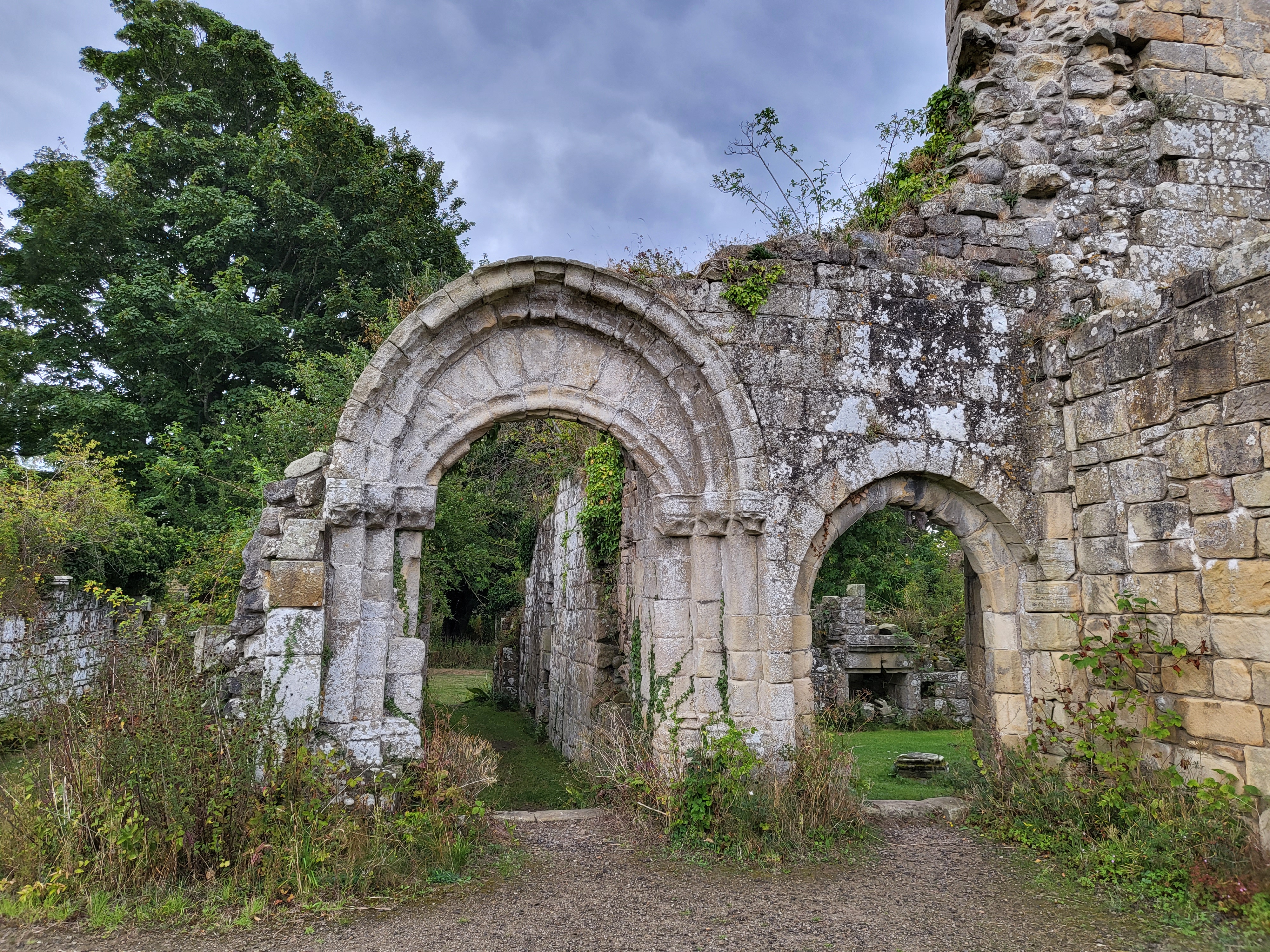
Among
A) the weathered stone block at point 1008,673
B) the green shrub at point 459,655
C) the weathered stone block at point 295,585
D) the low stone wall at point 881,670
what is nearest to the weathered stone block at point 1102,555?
the weathered stone block at point 1008,673

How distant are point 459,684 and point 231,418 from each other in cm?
639

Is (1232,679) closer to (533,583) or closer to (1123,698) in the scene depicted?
(1123,698)

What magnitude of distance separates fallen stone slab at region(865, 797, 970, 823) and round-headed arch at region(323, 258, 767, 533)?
2406 mm

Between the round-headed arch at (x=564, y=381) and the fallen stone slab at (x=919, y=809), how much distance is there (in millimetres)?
2406

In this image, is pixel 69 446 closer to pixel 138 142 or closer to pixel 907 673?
pixel 138 142

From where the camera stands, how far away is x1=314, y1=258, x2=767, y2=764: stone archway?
4824 millimetres

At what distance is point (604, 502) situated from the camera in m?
7.52

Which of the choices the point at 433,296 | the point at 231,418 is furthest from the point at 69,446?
the point at 433,296

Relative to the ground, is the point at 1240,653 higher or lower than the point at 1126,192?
lower

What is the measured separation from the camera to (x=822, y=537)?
5.47m

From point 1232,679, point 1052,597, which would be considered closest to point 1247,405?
point 1232,679

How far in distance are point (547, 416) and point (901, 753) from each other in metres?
5.49

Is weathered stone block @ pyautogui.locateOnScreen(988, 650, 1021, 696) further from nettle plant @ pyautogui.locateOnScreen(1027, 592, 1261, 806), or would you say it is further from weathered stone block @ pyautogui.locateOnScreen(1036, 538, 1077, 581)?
weathered stone block @ pyautogui.locateOnScreen(1036, 538, 1077, 581)

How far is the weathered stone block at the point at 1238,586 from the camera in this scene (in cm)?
402
